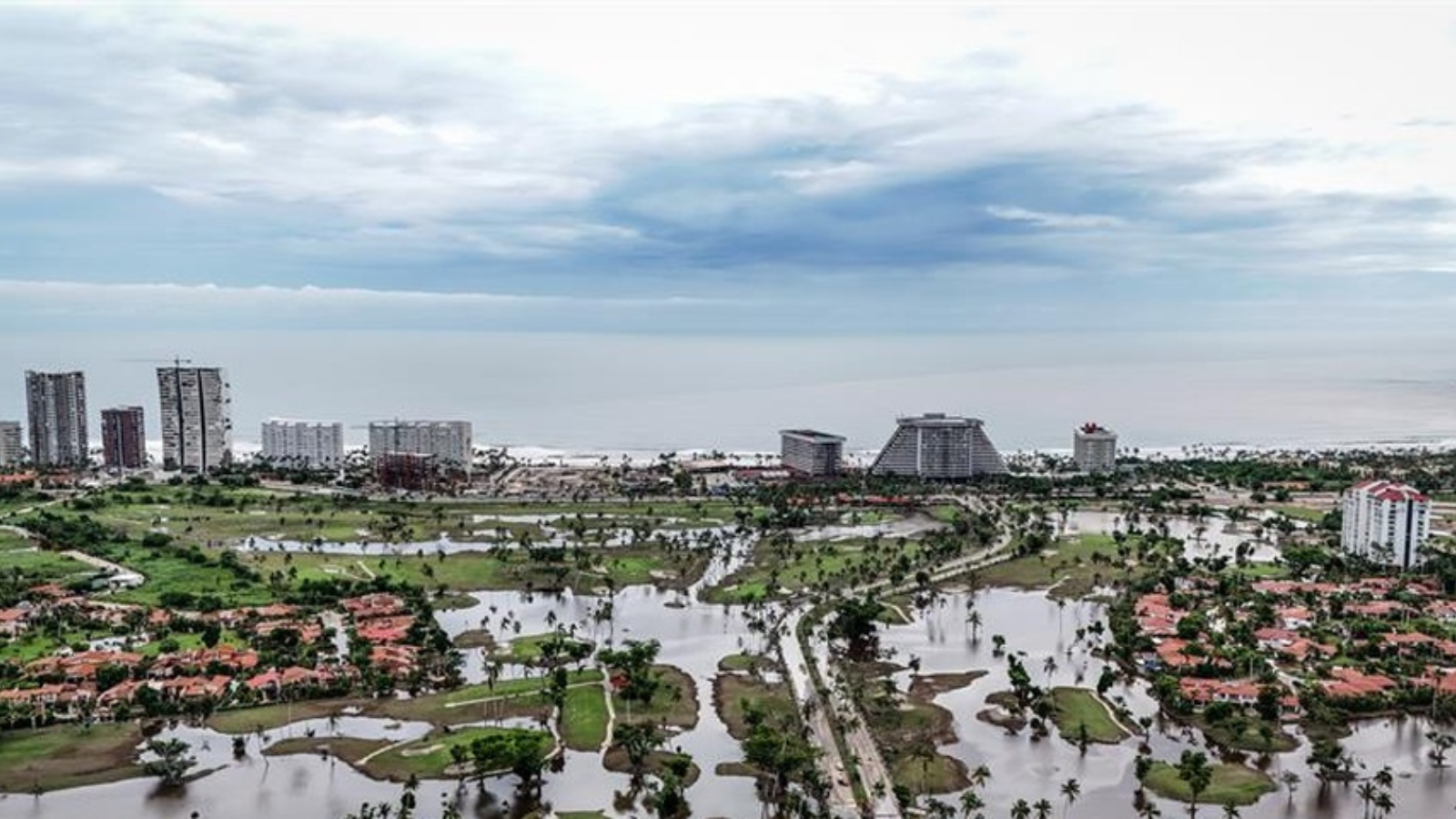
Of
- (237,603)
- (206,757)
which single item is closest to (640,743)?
(206,757)

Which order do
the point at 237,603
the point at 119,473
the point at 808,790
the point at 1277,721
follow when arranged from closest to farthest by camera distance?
1. the point at 808,790
2. the point at 1277,721
3. the point at 237,603
4. the point at 119,473

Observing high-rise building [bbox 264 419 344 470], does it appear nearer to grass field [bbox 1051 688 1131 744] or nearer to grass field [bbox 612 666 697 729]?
grass field [bbox 612 666 697 729]

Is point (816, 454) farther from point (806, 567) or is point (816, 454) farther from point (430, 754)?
point (430, 754)

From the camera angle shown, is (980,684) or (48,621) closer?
(980,684)

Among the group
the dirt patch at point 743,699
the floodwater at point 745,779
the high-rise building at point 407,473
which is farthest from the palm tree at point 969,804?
the high-rise building at point 407,473

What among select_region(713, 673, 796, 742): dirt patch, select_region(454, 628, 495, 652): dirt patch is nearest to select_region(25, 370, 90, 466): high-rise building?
select_region(454, 628, 495, 652): dirt patch

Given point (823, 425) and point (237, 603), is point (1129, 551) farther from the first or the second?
point (823, 425)
